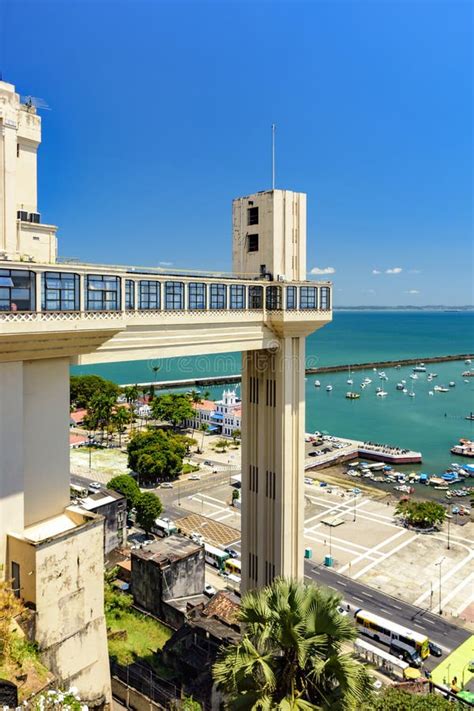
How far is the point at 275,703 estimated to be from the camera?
12164 mm

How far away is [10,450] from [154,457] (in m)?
51.9

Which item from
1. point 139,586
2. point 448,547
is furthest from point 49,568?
point 448,547

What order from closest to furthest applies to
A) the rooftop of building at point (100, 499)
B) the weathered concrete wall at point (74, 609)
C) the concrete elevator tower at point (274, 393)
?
the weathered concrete wall at point (74, 609)
the concrete elevator tower at point (274, 393)
the rooftop of building at point (100, 499)

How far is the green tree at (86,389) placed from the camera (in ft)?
331

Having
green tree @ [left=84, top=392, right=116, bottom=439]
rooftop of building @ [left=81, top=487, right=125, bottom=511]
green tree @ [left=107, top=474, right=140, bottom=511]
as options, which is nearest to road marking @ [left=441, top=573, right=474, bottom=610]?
rooftop of building @ [left=81, top=487, right=125, bottom=511]

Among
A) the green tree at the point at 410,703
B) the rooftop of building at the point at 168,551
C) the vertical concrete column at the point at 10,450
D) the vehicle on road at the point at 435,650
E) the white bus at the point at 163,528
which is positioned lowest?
the vehicle on road at the point at 435,650

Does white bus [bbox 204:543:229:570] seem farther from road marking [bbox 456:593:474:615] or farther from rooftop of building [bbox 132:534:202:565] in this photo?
road marking [bbox 456:593:474:615]

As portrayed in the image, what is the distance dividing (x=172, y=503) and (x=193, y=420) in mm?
35058

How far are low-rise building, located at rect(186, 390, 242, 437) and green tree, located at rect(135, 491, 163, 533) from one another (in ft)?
135

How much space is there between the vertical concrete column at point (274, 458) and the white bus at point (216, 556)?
64.5 feet

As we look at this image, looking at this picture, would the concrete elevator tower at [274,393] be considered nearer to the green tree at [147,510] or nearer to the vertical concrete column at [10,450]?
the vertical concrete column at [10,450]

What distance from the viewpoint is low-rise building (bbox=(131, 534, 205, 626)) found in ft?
118

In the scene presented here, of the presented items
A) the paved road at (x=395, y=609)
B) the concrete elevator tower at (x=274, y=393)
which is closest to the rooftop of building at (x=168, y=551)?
the concrete elevator tower at (x=274, y=393)

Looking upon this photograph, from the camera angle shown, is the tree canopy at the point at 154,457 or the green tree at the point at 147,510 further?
the tree canopy at the point at 154,457
